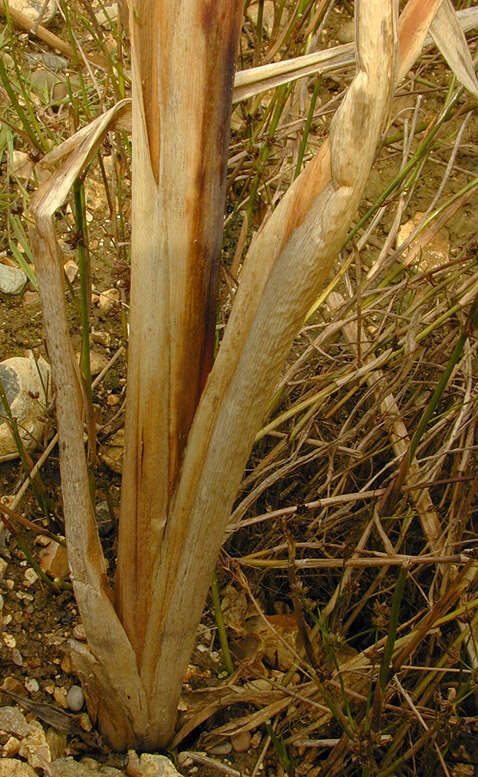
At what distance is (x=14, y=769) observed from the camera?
46.1 inches

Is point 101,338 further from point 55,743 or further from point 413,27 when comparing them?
point 413,27

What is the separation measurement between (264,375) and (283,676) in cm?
93

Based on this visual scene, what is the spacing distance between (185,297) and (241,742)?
37.7 inches

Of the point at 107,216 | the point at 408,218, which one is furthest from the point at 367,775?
the point at 408,218

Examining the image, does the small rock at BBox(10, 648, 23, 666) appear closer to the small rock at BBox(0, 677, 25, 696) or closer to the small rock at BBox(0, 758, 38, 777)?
the small rock at BBox(0, 677, 25, 696)

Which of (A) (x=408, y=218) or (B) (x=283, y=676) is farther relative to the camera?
(A) (x=408, y=218)

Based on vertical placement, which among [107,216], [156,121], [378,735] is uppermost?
[156,121]

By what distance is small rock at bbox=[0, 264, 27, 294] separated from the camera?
185 centimetres

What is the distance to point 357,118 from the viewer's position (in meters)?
0.71

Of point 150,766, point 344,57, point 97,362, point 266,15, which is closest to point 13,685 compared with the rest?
point 150,766

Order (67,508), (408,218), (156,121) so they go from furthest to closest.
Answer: (408,218) < (67,508) < (156,121)

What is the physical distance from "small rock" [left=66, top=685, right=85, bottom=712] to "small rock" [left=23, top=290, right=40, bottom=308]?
3.09 ft

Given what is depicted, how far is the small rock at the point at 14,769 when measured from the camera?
45.7 inches

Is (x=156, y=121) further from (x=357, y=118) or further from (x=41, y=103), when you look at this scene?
(x=41, y=103)
